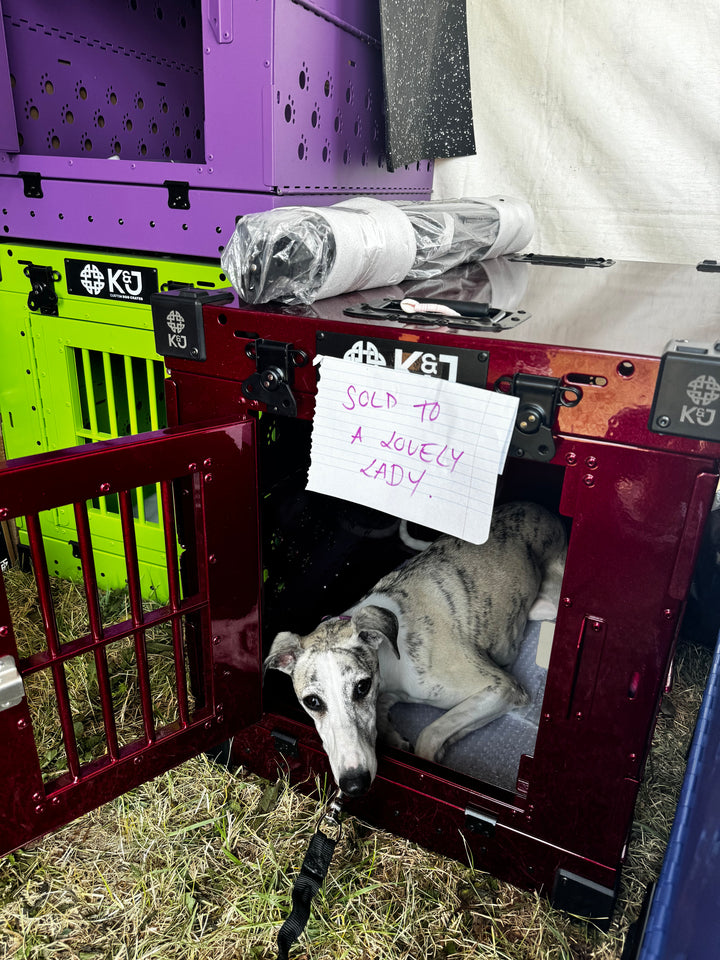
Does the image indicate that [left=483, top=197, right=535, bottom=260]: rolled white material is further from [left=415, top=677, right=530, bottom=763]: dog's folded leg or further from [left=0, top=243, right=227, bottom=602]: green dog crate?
[left=415, top=677, right=530, bottom=763]: dog's folded leg

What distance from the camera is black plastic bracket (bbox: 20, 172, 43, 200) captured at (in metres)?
1.81

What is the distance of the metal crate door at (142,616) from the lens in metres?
0.96

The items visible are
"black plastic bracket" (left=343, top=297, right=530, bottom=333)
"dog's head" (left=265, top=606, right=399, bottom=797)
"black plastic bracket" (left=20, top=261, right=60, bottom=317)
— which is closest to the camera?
"black plastic bracket" (left=343, top=297, right=530, bottom=333)

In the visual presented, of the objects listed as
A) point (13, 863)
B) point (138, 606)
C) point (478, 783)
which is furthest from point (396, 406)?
point (13, 863)

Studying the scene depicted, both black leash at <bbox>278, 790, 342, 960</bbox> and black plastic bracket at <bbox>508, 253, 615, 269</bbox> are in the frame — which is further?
black plastic bracket at <bbox>508, 253, 615, 269</bbox>

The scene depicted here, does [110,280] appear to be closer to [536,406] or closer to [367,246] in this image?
[367,246]

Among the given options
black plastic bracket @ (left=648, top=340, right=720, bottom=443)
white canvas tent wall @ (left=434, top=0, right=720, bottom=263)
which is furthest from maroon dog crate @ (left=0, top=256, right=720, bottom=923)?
white canvas tent wall @ (left=434, top=0, right=720, bottom=263)

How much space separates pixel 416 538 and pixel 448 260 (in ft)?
3.07

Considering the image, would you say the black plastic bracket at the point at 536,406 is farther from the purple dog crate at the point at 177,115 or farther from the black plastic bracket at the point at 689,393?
the purple dog crate at the point at 177,115

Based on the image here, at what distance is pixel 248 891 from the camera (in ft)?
4.30

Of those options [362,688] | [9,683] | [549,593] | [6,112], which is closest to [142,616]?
[9,683]

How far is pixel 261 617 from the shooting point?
137 centimetres

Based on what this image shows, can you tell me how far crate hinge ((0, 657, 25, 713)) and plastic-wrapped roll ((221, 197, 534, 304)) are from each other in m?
0.70

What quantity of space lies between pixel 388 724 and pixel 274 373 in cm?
92
